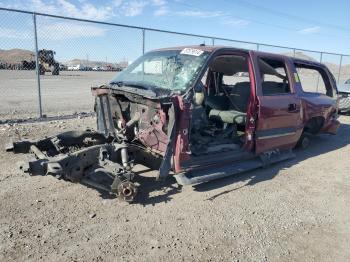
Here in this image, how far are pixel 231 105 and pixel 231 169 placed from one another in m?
1.61

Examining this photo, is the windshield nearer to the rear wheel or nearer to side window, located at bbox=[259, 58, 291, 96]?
side window, located at bbox=[259, 58, 291, 96]

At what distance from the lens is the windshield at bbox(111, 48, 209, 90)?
4781 mm

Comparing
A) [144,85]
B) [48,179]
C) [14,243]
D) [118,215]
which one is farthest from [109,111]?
[14,243]

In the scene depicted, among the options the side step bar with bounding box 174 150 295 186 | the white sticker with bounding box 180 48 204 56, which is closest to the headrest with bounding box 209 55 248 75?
the white sticker with bounding box 180 48 204 56

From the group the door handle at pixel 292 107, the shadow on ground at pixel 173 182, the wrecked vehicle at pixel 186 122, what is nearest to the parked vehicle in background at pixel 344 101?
the shadow on ground at pixel 173 182

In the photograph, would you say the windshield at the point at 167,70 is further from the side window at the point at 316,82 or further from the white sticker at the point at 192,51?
the side window at the point at 316,82

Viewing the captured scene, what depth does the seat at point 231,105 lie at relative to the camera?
5.80 metres

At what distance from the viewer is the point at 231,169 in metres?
5.16

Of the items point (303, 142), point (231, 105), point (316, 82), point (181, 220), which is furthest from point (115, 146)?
point (316, 82)

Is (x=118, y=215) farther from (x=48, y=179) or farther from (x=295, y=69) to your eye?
(x=295, y=69)

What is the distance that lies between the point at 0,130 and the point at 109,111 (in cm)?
365

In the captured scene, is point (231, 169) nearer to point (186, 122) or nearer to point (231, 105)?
point (186, 122)

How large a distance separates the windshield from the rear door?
1.18m

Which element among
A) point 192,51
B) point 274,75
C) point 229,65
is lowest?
point 274,75
